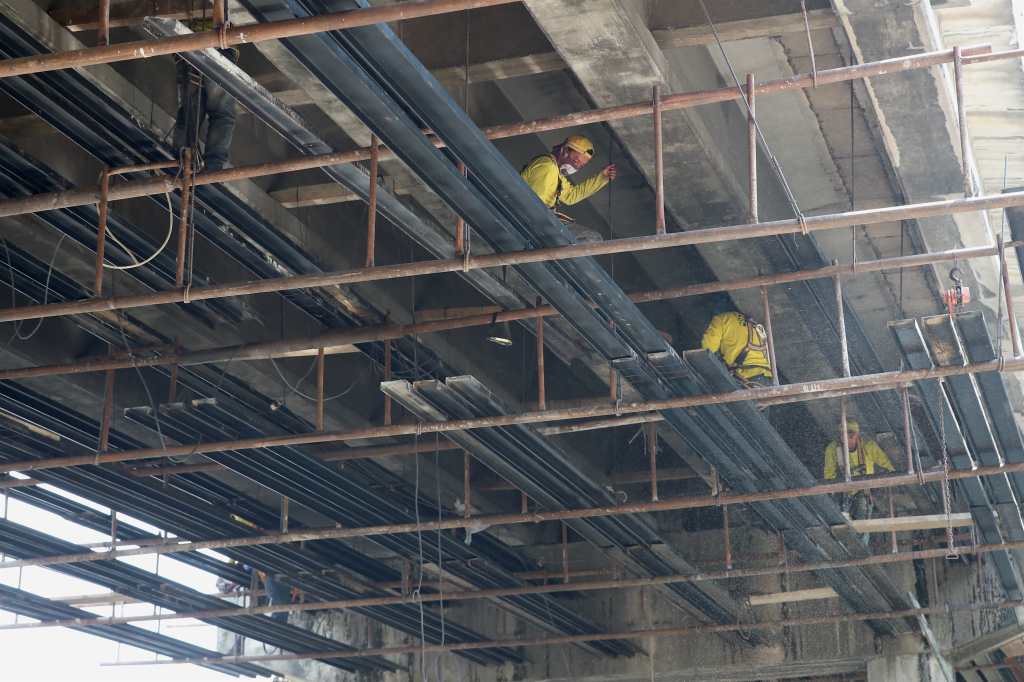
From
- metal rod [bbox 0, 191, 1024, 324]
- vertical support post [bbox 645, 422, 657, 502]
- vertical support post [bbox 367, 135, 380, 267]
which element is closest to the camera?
metal rod [bbox 0, 191, 1024, 324]

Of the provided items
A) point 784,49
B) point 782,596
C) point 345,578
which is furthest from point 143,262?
point 782,596

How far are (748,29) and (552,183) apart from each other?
213 cm

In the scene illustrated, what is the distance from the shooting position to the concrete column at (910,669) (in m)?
19.5

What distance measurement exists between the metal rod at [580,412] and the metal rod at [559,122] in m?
2.72

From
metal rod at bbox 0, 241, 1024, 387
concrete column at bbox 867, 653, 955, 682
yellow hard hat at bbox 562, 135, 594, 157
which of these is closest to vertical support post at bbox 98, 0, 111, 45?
yellow hard hat at bbox 562, 135, 594, 157

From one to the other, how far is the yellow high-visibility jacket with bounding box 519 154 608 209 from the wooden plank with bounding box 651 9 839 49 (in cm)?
149

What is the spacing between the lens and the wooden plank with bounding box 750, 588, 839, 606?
1942cm

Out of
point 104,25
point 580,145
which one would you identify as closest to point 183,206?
point 104,25

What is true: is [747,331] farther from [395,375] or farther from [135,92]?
[135,92]

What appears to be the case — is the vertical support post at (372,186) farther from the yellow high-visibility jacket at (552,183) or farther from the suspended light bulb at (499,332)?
the suspended light bulb at (499,332)

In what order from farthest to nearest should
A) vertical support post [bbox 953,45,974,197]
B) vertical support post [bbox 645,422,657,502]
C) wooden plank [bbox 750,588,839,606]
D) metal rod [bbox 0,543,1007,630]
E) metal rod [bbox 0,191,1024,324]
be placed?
wooden plank [bbox 750,588,839,606]
metal rod [bbox 0,543,1007,630]
vertical support post [bbox 645,422,657,502]
metal rod [bbox 0,191,1024,324]
vertical support post [bbox 953,45,974,197]

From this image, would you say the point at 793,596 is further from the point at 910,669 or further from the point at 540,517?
the point at 540,517

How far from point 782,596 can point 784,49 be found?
933 centimetres

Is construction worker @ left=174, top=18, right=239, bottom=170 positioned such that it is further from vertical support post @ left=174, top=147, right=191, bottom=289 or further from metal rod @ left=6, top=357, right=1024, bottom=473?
metal rod @ left=6, top=357, right=1024, bottom=473
